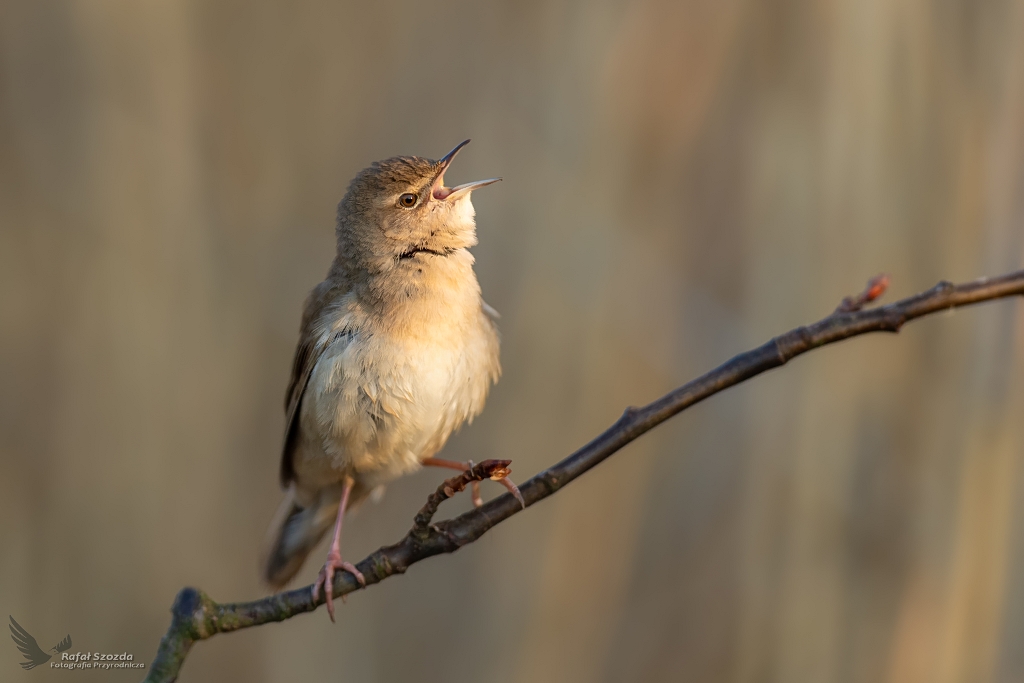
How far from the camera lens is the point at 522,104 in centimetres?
479

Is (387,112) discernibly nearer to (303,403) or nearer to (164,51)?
(164,51)

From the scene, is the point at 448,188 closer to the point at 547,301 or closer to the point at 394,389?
the point at 394,389

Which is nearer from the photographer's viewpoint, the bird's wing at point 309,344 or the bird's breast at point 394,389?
the bird's breast at point 394,389

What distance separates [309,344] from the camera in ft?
10.6

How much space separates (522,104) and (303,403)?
2.35 meters

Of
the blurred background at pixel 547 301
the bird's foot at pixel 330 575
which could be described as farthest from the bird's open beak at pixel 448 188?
the bird's foot at pixel 330 575

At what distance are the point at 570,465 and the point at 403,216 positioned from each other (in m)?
1.59

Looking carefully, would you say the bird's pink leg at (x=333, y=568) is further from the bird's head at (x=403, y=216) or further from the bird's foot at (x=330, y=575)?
the bird's head at (x=403, y=216)

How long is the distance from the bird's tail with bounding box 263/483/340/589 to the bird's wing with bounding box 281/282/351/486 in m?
0.34

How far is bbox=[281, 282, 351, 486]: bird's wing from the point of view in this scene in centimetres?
310

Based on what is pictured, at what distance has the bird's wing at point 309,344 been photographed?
122 inches

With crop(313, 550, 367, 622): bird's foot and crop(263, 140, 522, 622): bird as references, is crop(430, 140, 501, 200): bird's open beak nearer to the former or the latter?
crop(263, 140, 522, 622): bird

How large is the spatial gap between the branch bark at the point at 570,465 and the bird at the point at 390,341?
0.72 m

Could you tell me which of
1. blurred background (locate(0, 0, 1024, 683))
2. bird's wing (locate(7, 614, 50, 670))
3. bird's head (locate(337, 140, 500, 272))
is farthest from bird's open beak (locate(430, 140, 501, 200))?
bird's wing (locate(7, 614, 50, 670))
